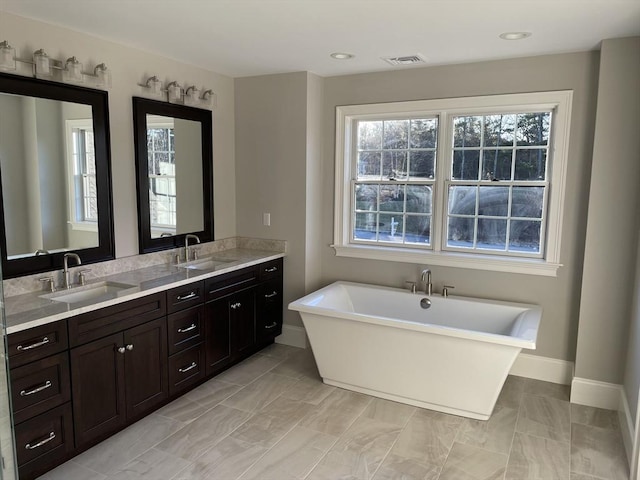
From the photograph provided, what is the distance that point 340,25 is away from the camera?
112 inches

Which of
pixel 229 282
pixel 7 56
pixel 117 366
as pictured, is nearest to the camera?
pixel 7 56

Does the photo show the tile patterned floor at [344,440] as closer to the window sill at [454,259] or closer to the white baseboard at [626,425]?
the white baseboard at [626,425]

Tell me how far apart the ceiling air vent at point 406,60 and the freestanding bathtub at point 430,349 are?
1.91 m

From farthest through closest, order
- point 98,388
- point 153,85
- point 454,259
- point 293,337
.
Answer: point 293,337 < point 454,259 < point 153,85 < point 98,388

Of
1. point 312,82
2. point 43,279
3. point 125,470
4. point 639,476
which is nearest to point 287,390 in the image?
point 125,470

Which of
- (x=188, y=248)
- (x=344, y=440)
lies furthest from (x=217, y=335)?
(x=344, y=440)

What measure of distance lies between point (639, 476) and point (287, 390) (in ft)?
7.25

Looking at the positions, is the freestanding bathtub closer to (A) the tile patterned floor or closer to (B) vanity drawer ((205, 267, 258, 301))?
(A) the tile patterned floor

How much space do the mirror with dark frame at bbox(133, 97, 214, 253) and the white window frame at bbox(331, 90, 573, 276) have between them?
121 cm

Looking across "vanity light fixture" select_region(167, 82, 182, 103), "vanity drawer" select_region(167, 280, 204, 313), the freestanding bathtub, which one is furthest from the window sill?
"vanity light fixture" select_region(167, 82, 182, 103)

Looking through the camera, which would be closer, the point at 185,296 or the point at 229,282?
the point at 185,296

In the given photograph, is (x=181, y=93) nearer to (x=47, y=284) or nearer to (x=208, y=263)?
(x=208, y=263)

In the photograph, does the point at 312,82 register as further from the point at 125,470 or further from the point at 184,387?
the point at 125,470

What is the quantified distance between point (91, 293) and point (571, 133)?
11.7 ft
